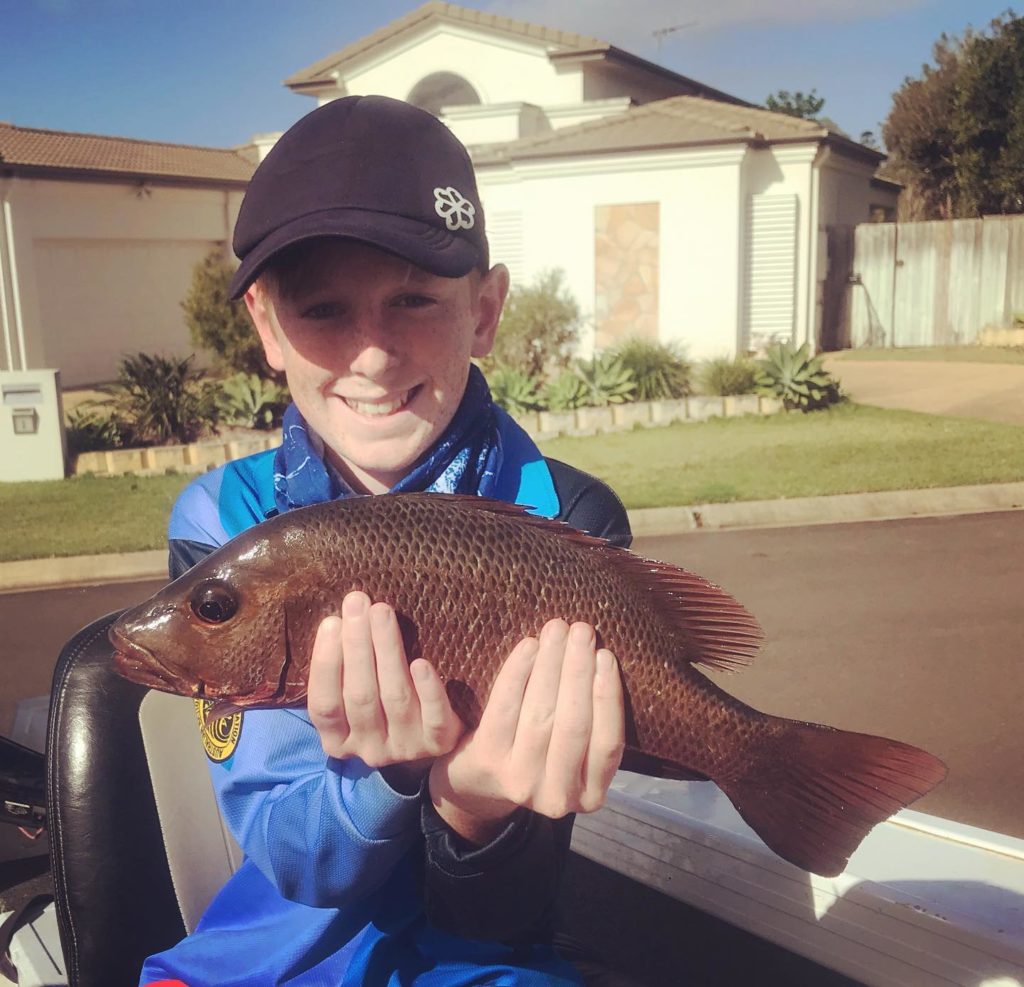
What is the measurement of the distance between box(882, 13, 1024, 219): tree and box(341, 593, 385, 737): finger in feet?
103

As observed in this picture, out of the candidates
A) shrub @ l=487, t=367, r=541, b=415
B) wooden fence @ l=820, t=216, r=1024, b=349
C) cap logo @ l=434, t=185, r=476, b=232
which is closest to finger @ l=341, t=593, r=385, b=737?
cap logo @ l=434, t=185, r=476, b=232

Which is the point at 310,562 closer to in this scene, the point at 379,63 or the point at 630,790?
the point at 630,790

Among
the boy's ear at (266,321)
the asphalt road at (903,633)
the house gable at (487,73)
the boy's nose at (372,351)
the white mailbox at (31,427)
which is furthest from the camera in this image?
the house gable at (487,73)

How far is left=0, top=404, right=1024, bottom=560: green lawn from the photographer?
375 inches

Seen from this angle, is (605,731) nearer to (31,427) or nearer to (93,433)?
(31,427)

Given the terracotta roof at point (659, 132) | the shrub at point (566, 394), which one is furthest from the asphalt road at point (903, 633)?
the terracotta roof at point (659, 132)

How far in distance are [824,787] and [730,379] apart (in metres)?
13.6

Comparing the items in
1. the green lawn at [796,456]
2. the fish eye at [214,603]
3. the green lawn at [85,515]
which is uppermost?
the fish eye at [214,603]

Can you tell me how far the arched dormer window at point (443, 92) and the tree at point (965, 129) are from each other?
546 inches

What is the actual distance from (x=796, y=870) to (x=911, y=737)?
330cm

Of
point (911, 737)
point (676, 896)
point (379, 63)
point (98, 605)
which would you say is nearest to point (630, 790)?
point (676, 896)

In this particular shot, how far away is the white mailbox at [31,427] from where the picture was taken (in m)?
11.7

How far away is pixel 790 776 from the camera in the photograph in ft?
5.32

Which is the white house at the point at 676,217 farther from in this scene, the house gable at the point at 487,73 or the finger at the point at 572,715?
the finger at the point at 572,715
